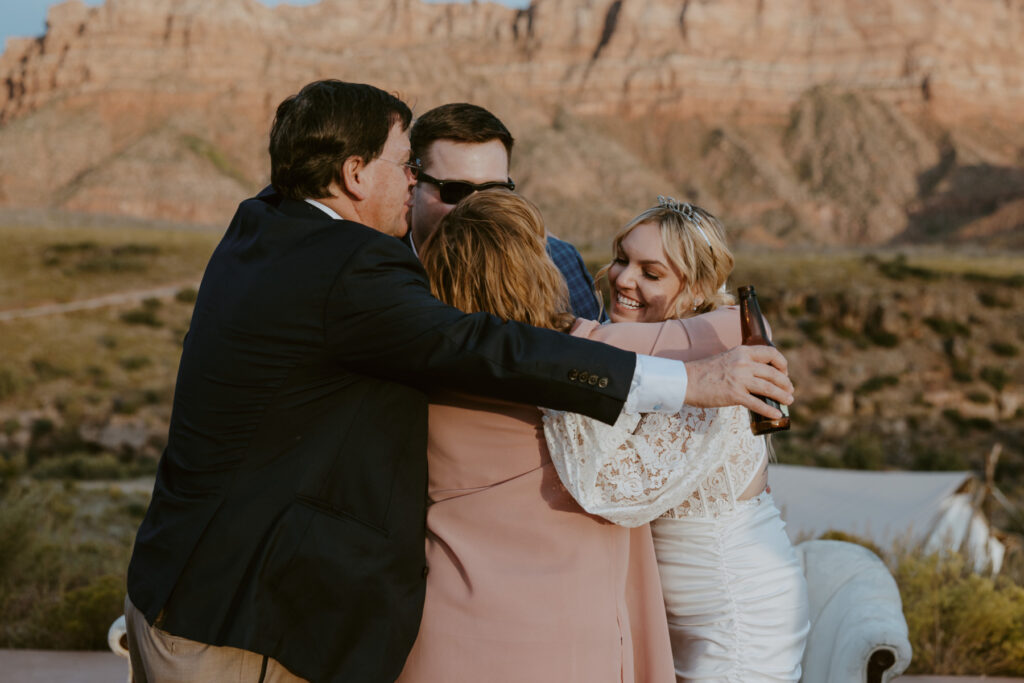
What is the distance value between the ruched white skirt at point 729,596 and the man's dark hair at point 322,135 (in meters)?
1.28

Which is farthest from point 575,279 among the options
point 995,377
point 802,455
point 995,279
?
point 995,279

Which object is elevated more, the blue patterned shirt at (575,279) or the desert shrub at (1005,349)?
the blue patterned shirt at (575,279)

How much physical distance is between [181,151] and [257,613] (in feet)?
276

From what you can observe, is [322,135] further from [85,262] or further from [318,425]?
[85,262]

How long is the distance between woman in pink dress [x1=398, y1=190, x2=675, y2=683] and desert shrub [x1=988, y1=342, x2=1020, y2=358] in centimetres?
2916

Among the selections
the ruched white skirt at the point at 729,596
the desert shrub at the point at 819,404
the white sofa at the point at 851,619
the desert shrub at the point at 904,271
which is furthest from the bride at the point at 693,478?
the desert shrub at the point at 904,271

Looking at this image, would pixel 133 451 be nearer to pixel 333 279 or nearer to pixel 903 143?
pixel 333 279

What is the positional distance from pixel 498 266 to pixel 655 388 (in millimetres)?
482

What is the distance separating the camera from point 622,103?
306 ft

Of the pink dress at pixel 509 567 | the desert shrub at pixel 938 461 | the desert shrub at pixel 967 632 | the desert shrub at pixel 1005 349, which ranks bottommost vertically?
the desert shrub at pixel 938 461

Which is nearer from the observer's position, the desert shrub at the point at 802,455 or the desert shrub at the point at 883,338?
the desert shrub at the point at 802,455

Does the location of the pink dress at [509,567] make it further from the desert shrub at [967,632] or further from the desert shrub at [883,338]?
the desert shrub at [883,338]

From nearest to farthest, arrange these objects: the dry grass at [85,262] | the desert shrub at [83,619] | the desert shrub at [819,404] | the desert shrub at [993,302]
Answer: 1. the desert shrub at [83,619]
2. the desert shrub at [819,404]
3. the desert shrub at [993,302]
4. the dry grass at [85,262]

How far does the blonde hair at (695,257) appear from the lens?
277cm
